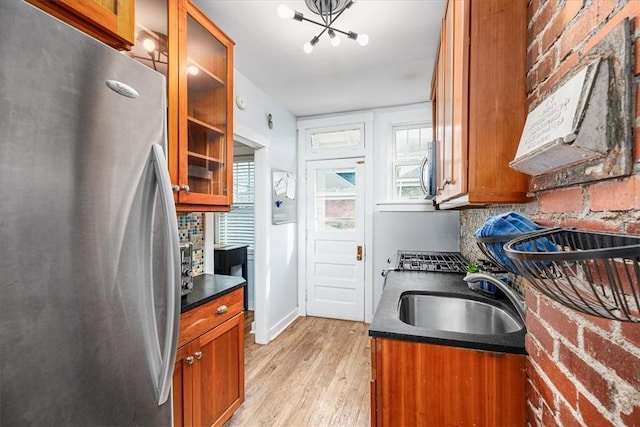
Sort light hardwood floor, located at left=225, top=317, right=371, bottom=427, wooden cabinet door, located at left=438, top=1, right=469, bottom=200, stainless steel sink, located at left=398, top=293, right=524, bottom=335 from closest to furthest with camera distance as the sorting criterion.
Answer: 1. wooden cabinet door, located at left=438, top=1, right=469, bottom=200
2. stainless steel sink, located at left=398, top=293, right=524, bottom=335
3. light hardwood floor, located at left=225, top=317, right=371, bottom=427

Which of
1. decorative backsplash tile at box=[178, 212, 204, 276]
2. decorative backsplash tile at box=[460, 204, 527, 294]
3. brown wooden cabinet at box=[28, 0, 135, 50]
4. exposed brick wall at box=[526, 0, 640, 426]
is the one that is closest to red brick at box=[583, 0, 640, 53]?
exposed brick wall at box=[526, 0, 640, 426]

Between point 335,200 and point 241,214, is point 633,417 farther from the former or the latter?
point 241,214

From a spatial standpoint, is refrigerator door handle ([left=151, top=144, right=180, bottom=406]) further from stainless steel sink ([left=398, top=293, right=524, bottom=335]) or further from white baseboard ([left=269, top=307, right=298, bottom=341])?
white baseboard ([left=269, top=307, right=298, bottom=341])

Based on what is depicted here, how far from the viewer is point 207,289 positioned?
1.71 meters

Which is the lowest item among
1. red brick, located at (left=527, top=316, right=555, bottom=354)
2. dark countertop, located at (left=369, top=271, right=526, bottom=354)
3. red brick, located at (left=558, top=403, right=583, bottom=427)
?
red brick, located at (left=558, top=403, right=583, bottom=427)

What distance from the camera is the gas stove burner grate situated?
7.19 ft

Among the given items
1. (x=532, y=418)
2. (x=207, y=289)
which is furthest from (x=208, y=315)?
(x=532, y=418)

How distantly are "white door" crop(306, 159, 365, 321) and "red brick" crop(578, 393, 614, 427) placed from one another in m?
2.92

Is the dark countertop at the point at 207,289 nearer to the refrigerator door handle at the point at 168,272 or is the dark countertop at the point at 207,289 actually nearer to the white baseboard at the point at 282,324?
the refrigerator door handle at the point at 168,272

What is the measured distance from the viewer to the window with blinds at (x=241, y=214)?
4.11 meters

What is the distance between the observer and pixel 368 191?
3506mm

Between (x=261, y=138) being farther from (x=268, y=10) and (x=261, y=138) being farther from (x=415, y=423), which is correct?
(x=415, y=423)

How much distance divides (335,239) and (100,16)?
3.02 meters

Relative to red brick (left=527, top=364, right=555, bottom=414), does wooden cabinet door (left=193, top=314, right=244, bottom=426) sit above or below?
below
